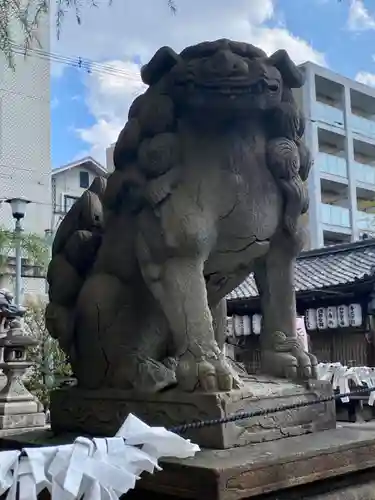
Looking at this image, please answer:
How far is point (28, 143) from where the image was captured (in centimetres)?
1728

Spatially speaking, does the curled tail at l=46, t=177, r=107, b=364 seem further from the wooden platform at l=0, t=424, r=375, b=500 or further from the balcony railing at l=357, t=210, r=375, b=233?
the balcony railing at l=357, t=210, r=375, b=233

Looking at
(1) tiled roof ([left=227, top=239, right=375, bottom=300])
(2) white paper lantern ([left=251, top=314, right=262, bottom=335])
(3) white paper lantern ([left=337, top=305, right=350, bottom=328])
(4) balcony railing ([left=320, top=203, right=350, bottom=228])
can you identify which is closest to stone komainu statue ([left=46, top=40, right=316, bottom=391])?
(1) tiled roof ([left=227, top=239, right=375, bottom=300])

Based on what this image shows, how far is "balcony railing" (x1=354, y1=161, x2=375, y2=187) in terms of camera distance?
92.5 ft

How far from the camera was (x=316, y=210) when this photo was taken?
25344 millimetres

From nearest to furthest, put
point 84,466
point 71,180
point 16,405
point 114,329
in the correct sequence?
point 84,466, point 114,329, point 16,405, point 71,180

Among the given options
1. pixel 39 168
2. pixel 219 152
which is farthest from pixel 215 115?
pixel 39 168

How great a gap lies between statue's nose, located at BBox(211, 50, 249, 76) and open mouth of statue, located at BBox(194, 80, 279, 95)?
0.04 meters

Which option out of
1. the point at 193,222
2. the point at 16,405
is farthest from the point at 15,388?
the point at 193,222

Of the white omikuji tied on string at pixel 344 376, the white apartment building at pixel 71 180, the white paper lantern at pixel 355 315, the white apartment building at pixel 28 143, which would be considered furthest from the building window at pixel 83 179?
the white omikuji tied on string at pixel 344 376

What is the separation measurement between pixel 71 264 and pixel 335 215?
24.7m

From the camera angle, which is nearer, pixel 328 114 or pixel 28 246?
pixel 28 246

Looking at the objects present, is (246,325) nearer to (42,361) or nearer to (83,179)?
(42,361)

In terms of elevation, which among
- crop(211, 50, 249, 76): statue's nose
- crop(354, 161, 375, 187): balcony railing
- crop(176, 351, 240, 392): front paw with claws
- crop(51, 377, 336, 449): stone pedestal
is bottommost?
crop(51, 377, 336, 449): stone pedestal

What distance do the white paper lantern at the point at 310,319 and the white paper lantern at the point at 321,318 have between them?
9 cm
